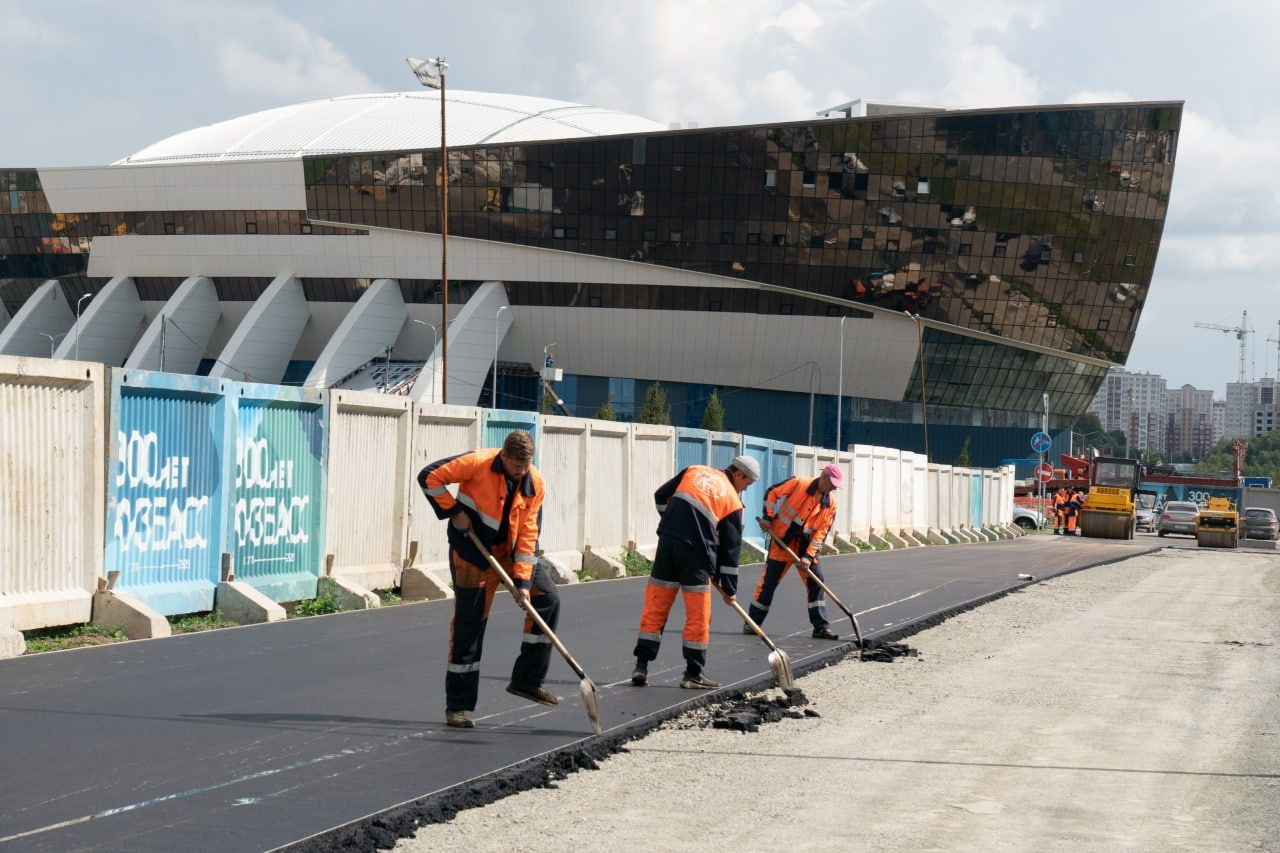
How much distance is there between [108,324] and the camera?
280 ft

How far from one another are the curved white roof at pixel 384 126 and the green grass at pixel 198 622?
6769 centimetres

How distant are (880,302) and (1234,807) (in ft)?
232

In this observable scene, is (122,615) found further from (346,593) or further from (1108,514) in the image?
(1108,514)

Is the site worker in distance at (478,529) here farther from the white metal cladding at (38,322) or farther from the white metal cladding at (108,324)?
the white metal cladding at (38,322)

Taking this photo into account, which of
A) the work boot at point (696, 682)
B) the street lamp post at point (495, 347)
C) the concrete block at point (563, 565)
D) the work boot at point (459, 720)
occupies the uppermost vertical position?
the street lamp post at point (495, 347)

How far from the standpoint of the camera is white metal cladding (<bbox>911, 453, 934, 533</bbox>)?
45094mm

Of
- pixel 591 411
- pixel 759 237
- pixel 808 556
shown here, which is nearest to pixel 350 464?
pixel 808 556

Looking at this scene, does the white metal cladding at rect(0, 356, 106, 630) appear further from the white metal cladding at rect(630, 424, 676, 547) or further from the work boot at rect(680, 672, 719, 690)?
the white metal cladding at rect(630, 424, 676, 547)

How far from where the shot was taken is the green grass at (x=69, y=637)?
10977 mm

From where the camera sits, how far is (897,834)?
5.97 metres

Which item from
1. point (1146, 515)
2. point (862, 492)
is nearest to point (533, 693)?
point (862, 492)

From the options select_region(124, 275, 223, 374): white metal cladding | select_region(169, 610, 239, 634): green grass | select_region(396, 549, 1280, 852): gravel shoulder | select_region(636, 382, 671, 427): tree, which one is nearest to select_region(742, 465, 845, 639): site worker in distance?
select_region(396, 549, 1280, 852): gravel shoulder

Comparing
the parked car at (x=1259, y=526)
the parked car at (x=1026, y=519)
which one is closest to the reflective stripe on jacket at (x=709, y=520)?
the parked car at (x=1259, y=526)

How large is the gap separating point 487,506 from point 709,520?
2.18m
